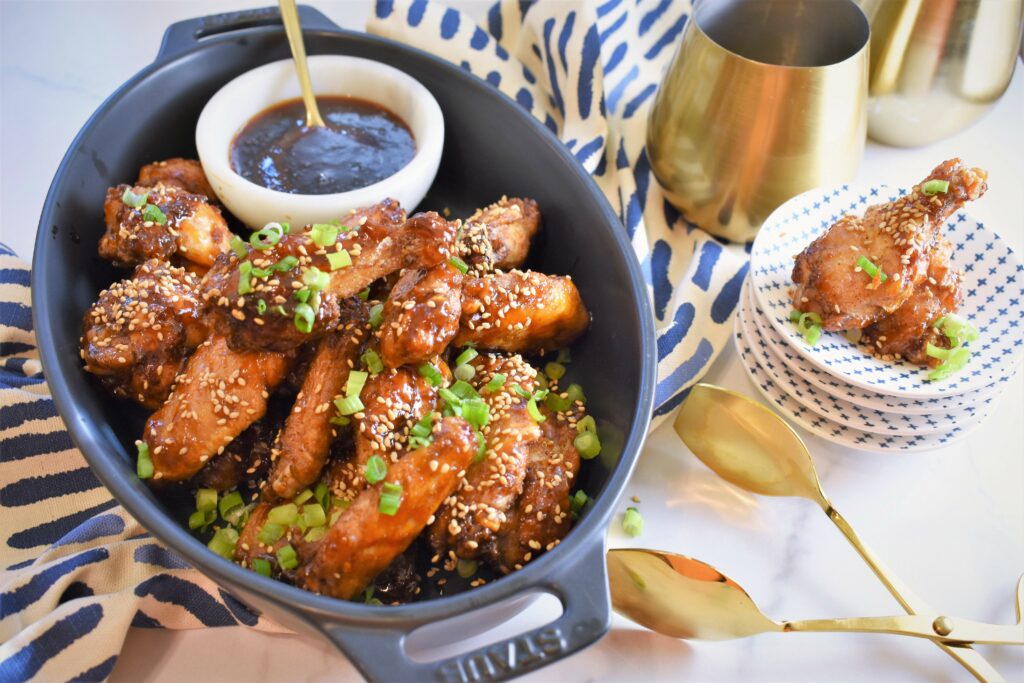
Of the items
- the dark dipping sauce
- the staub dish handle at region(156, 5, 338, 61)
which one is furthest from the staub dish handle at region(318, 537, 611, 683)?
the staub dish handle at region(156, 5, 338, 61)

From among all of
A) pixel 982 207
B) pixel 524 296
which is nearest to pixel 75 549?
pixel 524 296

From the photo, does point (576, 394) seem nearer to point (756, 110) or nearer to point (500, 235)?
point (500, 235)

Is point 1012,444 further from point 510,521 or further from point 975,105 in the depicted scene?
point 510,521

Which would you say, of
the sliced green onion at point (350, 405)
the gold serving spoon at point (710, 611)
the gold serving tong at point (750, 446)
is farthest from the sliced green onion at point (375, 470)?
the gold serving tong at point (750, 446)

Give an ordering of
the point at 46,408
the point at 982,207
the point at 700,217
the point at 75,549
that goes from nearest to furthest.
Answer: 1. the point at 75,549
2. the point at 46,408
3. the point at 700,217
4. the point at 982,207

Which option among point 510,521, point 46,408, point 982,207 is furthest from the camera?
point 982,207

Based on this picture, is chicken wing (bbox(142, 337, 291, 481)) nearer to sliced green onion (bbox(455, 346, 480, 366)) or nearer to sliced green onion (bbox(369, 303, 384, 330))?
sliced green onion (bbox(369, 303, 384, 330))

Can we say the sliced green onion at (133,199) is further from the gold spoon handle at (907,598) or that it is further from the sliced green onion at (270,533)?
the gold spoon handle at (907,598)
